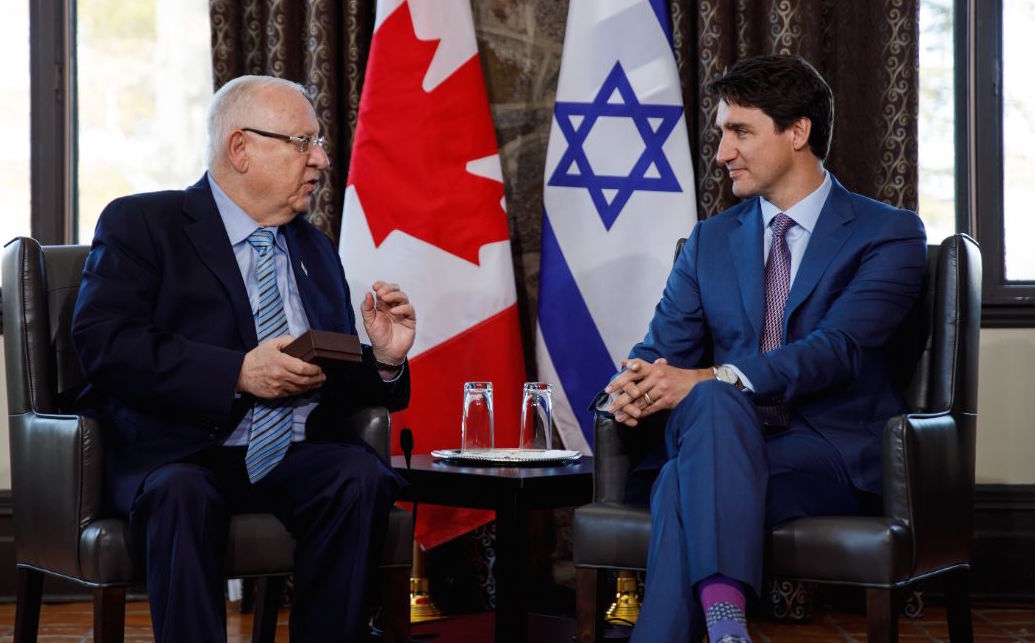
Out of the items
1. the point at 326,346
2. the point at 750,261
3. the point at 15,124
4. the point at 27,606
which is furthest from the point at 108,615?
the point at 15,124

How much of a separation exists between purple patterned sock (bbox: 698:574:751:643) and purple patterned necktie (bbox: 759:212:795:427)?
525 millimetres

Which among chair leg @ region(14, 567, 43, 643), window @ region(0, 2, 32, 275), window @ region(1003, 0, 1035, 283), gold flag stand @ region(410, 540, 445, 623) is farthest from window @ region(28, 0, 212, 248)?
window @ region(1003, 0, 1035, 283)

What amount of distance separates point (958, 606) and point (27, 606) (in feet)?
6.04

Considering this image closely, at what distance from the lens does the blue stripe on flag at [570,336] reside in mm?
3363

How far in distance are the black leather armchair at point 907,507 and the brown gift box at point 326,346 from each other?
538mm

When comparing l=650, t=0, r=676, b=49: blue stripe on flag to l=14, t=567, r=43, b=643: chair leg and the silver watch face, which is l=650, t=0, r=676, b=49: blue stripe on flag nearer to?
the silver watch face

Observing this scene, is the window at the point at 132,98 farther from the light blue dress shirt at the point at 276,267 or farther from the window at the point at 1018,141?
the window at the point at 1018,141

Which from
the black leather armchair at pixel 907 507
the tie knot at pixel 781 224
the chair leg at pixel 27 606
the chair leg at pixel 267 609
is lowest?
the chair leg at pixel 267 609

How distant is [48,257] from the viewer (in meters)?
2.49

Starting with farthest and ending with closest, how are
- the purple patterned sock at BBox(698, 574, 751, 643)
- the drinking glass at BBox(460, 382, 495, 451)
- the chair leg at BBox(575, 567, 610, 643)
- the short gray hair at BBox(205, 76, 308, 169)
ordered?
1. the drinking glass at BBox(460, 382, 495, 451)
2. the short gray hair at BBox(205, 76, 308, 169)
3. the chair leg at BBox(575, 567, 610, 643)
4. the purple patterned sock at BBox(698, 574, 751, 643)

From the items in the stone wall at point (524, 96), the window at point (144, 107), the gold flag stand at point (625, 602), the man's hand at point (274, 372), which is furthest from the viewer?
the window at point (144, 107)

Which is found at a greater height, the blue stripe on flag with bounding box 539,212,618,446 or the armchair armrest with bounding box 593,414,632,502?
the blue stripe on flag with bounding box 539,212,618,446

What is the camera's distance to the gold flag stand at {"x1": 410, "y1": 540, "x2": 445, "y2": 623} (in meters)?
3.32

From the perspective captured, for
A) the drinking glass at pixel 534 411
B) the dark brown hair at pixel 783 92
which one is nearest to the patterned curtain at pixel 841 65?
the dark brown hair at pixel 783 92
